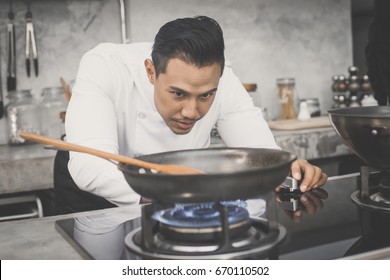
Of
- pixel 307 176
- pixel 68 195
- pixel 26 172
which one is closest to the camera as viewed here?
pixel 307 176

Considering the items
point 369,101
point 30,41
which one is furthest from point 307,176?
point 369,101

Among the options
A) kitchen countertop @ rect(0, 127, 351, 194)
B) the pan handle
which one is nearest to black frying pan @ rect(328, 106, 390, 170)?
the pan handle

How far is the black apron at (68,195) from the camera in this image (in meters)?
1.73

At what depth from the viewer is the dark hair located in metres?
1.35

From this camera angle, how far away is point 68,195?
5.87 ft

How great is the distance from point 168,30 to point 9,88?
1.39 meters

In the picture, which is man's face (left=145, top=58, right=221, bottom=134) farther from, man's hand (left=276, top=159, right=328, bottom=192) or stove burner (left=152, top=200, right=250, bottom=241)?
stove burner (left=152, top=200, right=250, bottom=241)

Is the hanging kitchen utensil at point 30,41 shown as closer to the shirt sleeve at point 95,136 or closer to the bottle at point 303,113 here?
the shirt sleeve at point 95,136

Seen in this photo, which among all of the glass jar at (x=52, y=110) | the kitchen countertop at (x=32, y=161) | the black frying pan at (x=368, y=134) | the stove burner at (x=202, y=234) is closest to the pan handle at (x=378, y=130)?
the black frying pan at (x=368, y=134)

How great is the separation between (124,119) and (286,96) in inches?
60.9

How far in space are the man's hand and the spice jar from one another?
5.89 feet

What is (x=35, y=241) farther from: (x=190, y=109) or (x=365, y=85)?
(x=365, y=85)
